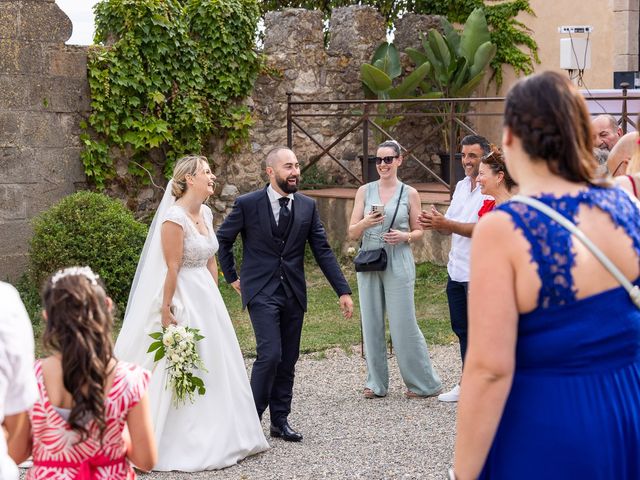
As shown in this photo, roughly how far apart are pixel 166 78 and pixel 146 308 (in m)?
6.01

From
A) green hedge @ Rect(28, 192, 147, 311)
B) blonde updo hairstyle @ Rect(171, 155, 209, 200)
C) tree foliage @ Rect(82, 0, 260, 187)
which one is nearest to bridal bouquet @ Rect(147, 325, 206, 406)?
blonde updo hairstyle @ Rect(171, 155, 209, 200)

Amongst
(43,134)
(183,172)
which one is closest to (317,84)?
(43,134)

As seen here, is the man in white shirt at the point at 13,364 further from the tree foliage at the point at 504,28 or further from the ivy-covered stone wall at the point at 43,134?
the tree foliage at the point at 504,28

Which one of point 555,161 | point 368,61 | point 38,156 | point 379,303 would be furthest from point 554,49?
point 555,161

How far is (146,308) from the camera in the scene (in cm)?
624

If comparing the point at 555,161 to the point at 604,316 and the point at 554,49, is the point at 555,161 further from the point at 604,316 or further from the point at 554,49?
the point at 554,49

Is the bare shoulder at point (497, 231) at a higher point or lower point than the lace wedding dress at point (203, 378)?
higher

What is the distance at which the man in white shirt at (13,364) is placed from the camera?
2.68 metres

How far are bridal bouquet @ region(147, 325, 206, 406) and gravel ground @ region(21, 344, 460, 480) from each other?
48 cm

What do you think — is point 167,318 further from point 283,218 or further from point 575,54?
point 575,54

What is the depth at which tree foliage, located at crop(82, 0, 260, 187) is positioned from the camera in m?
11.3

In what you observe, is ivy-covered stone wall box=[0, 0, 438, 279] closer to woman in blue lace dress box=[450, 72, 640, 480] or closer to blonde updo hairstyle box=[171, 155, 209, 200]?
blonde updo hairstyle box=[171, 155, 209, 200]

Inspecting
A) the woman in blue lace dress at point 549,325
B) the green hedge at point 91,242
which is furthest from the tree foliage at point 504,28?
the woman in blue lace dress at point 549,325

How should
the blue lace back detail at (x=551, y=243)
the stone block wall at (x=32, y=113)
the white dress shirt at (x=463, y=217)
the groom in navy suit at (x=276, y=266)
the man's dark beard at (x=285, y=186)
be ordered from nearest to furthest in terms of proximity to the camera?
the blue lace back detail at (x=551, y=243)
the groom in navy suit at (x=276, y=266)
the man's dark beard at (x=285, y=186)
the white dress shirt at (x=463, y=217)
the stone block wall at (x=32, y=113)
